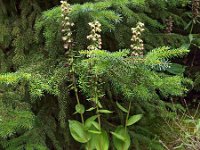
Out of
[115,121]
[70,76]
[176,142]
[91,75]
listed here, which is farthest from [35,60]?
[176,142]

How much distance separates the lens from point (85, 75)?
8.51 feet

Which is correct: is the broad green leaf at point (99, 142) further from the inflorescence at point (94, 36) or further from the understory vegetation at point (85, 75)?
the inflorescence at point (94, 36)

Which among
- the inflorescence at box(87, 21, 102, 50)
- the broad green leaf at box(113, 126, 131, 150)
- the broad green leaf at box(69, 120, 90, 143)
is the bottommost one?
the broad green leaf at box(113, 126, 131, 150)

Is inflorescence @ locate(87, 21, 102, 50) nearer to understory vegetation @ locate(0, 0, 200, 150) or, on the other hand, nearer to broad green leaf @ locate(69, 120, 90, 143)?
understory vegetation @ locate(0, 0, 200, 150)

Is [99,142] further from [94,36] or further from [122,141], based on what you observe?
[94,36]

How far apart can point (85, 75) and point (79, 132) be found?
36 cm

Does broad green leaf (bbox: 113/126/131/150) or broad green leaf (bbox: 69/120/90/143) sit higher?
broad green leaf (bbox: 69/120/90/143)

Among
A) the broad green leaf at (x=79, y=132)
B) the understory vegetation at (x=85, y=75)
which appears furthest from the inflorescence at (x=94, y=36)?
the broad green leaf at (x=79, y=132)

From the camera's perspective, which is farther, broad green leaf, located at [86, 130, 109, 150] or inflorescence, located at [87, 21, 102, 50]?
broad green leaf, located at [86, 130, 109, 150]

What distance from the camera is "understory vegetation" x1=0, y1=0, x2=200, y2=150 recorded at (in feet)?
8.25

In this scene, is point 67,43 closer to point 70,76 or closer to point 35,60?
point 70,76

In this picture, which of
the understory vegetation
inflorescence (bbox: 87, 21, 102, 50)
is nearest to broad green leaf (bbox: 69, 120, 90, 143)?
the understory vegetation

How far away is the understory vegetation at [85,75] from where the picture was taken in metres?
2.52

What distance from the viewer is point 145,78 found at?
8.39ft
